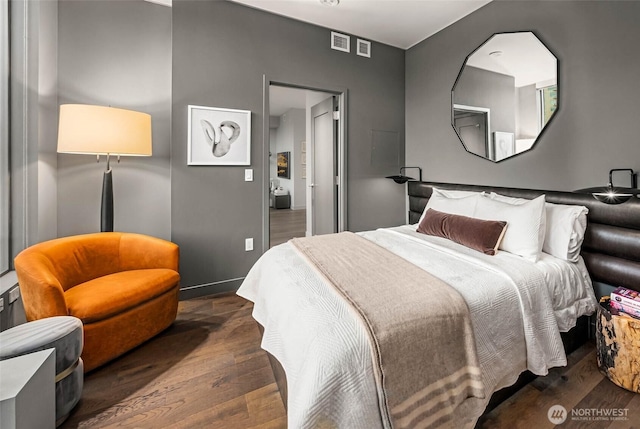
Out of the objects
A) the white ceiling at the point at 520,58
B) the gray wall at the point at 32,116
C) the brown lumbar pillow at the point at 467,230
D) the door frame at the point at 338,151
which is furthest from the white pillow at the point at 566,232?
the gray wall at the point at 32,116

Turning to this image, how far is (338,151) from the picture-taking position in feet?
12.1

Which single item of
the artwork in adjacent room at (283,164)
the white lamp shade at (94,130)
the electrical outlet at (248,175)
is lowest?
the electrical outlet at (248,175)

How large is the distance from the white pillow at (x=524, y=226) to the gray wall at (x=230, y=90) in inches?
73.2

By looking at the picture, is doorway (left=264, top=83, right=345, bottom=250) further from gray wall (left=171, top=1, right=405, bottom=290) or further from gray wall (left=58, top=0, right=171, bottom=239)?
gray wall (left=58, top=0, right=171, bottom=239)

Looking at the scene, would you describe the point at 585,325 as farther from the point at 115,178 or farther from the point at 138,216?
the point at 115,178

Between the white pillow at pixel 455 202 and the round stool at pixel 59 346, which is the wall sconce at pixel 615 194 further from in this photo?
the round stool at pixel 59 346

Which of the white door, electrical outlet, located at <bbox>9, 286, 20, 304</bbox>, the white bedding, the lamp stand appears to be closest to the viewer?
the white bedding

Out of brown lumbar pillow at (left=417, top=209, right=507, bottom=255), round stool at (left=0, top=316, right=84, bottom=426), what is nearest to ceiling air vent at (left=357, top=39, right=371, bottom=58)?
brown lumbar pillow at (left=417, top=209, right=507, bottom=255)

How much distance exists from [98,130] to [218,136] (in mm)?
1055

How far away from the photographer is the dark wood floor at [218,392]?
148 cm

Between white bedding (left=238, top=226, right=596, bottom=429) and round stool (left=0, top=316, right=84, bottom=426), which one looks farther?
round stool (left=0, top=316, right=84, bottom=426)

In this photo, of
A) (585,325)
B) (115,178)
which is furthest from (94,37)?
(585,325)

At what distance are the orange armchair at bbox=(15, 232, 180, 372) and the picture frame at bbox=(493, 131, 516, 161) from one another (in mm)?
3053

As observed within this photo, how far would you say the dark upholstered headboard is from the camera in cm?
192
